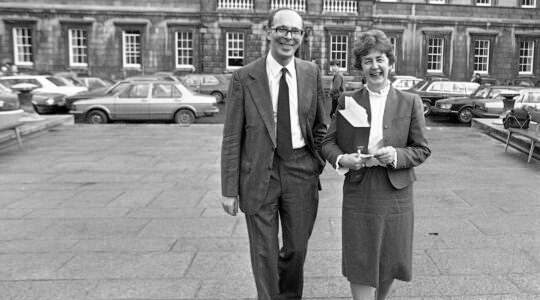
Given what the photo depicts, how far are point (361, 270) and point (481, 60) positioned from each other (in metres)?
36.6

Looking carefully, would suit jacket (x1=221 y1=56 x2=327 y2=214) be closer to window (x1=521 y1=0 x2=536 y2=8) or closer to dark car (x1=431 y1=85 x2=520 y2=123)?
dark car (x1=431 y1=85 x2=520 y2=123)

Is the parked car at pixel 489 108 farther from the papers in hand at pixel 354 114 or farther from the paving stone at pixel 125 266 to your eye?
the papers in hand at pixel 354 114

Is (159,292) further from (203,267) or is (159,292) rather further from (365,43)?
(365,43)

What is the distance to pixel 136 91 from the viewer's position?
1681cm

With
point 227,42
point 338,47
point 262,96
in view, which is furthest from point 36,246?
point 338,47

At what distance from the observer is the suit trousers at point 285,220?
11.8 ft

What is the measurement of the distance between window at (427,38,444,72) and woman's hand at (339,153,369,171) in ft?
114

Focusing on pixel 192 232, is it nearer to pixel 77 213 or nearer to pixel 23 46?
pixel 77 213

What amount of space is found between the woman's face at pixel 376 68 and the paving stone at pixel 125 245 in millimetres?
2656

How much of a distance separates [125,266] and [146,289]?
1.86ft

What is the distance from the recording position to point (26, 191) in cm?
757

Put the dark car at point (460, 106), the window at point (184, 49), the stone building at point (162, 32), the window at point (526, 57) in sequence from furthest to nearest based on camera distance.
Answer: the window at point (526, 57) < the window at point (184, 49) < the stone building at point (162, 32) < the dark car at point (460, 106)

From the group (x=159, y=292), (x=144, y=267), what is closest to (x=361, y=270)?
(x=159, y=292)

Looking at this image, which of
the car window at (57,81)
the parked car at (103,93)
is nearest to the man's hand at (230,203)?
the parked car at (103,93)
